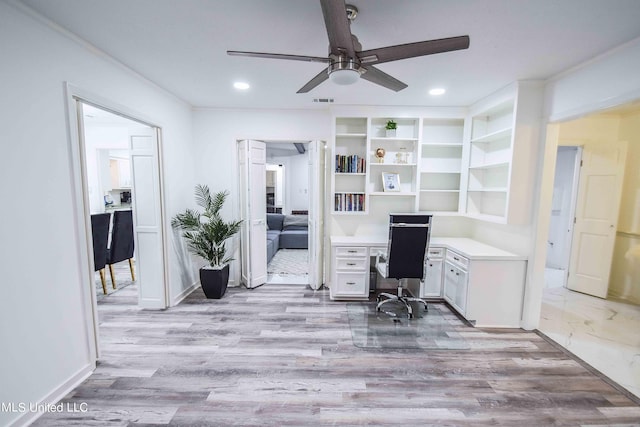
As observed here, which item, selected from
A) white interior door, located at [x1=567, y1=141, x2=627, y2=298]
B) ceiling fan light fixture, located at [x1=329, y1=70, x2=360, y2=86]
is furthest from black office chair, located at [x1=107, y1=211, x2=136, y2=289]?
white interior door, located at [x1=567, y1=141, x2=627, y2=298]

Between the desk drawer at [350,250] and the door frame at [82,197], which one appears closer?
the door frame at [82,197]

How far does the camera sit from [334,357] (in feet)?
7.48

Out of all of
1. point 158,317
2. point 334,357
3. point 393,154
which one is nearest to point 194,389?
point 334,357

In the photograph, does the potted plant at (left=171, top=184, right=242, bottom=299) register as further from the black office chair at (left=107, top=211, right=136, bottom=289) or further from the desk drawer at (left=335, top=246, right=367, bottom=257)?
the desk drawer at (left=335, top=246, right=367, bottom=257)

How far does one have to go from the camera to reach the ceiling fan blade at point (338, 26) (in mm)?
1109

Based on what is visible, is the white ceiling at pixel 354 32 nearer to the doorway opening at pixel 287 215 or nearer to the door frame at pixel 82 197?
the door frame at pixel 82 197

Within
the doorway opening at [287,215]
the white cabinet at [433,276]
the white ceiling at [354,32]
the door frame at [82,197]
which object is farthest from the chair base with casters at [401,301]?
the door frame at [82,197]

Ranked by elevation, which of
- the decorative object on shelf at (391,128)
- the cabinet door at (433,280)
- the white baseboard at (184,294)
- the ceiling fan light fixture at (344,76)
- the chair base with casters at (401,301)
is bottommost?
the white baseboard at (184,294)

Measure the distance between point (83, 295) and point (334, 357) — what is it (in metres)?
2.08

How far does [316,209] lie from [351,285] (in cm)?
114

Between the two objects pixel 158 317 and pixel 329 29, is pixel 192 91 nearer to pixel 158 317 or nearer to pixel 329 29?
pixel 329 29

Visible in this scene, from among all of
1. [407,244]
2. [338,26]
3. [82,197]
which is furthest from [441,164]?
[82,197]

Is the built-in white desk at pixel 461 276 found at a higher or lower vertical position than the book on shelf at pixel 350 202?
lower

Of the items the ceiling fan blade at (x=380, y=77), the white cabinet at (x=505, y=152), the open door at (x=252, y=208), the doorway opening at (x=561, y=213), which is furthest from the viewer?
the doorway opening at (x=561, y=213)
